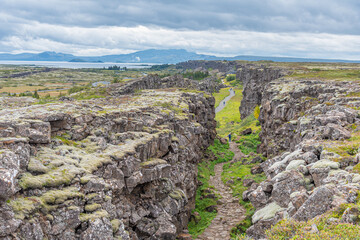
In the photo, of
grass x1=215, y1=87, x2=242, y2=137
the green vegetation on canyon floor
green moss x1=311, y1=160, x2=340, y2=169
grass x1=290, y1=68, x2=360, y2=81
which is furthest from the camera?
grass x1=215, y1=87, x2=242, y2=137

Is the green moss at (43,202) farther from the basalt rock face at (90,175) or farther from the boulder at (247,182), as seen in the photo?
the boulder at (247,182)

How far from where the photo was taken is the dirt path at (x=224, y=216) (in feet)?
120

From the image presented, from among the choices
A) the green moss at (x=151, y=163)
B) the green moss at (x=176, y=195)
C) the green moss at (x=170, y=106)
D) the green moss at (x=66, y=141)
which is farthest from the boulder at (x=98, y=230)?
the green moss at (x=170, y=106)

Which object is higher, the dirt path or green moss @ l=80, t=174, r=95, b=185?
green moss @ l=80, t=174, r=95, b=185

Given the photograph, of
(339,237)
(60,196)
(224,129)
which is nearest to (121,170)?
(60,196)

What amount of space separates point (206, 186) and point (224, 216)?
437 inches

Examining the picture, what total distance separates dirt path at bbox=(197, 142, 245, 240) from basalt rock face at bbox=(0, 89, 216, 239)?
12.9ft

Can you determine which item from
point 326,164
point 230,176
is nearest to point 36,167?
point 326,164

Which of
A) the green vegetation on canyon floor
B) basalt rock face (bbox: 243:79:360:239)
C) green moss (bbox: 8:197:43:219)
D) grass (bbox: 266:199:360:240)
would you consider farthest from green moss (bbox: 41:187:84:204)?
basalt rock face (bbox: 243:79:360:239)

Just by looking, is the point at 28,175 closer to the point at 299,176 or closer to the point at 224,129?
the point at 299,176

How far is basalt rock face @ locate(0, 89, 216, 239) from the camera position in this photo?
19.0 m

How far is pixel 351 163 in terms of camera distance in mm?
24766

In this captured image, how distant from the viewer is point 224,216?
42062 millimetres

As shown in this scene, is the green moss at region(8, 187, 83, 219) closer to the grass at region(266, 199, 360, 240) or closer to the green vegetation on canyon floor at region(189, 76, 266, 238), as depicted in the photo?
the green vegetation on canyon floor at region(189, 76, 266, 238)
